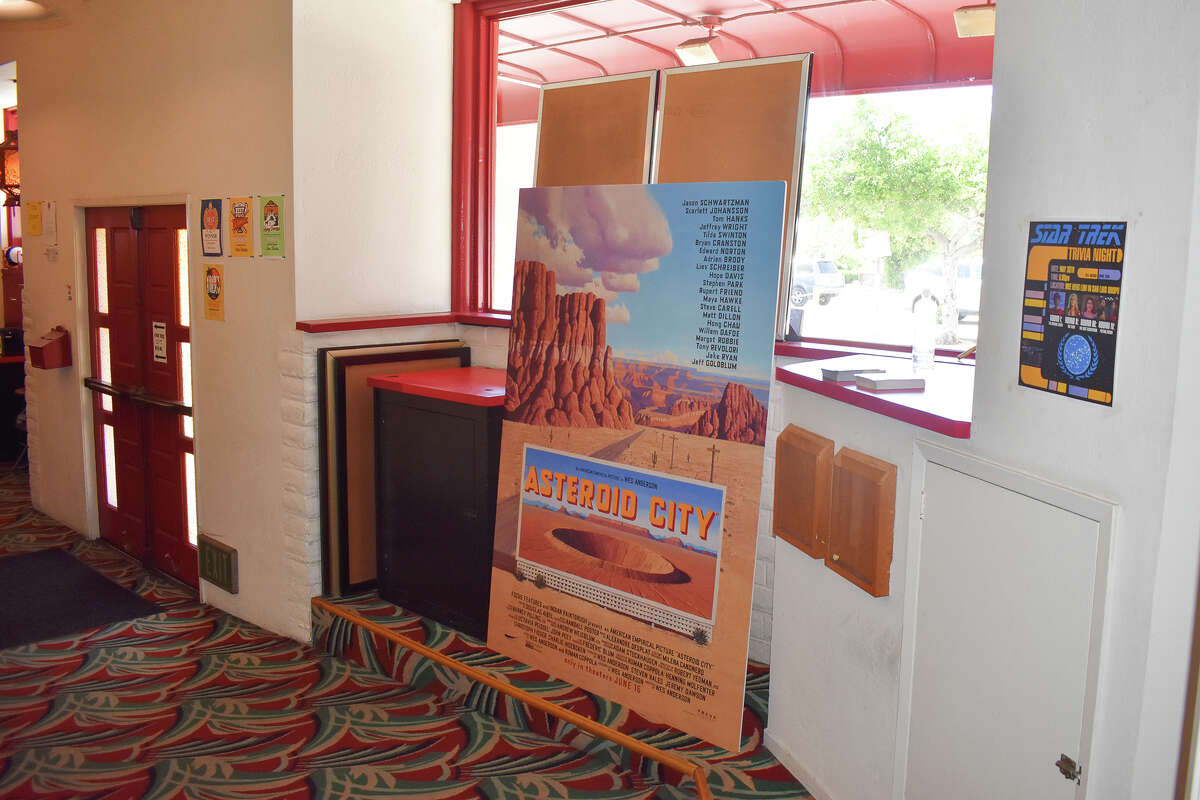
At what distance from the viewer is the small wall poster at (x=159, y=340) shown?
446 cm

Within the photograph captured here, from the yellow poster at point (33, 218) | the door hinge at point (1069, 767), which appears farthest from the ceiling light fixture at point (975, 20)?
the yellow poster at point (33, 218)

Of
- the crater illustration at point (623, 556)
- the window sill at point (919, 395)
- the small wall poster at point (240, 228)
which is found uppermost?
the small wall poster at point (240, 228)

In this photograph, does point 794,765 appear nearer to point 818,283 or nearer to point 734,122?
point 818,283

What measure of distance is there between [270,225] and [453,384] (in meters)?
1.01

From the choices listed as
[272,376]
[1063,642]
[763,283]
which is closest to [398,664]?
[272,376]

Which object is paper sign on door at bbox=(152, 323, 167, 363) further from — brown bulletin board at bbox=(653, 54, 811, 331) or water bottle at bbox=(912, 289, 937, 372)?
water bottle at bbox=(912, 289, 937, 372)

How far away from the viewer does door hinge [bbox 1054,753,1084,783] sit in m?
1.57

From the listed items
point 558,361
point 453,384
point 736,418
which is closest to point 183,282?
point 453,384

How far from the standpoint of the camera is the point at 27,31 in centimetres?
523

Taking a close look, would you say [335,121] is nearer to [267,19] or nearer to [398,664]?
[267,19]

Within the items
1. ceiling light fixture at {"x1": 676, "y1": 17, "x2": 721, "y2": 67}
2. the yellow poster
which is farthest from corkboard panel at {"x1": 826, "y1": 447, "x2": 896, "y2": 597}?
the yellow poster

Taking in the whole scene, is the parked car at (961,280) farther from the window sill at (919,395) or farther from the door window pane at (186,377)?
the door window pane at (186,377)

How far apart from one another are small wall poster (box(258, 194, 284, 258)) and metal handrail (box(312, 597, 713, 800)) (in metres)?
1.44

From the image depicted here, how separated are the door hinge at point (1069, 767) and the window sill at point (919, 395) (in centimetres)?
60
